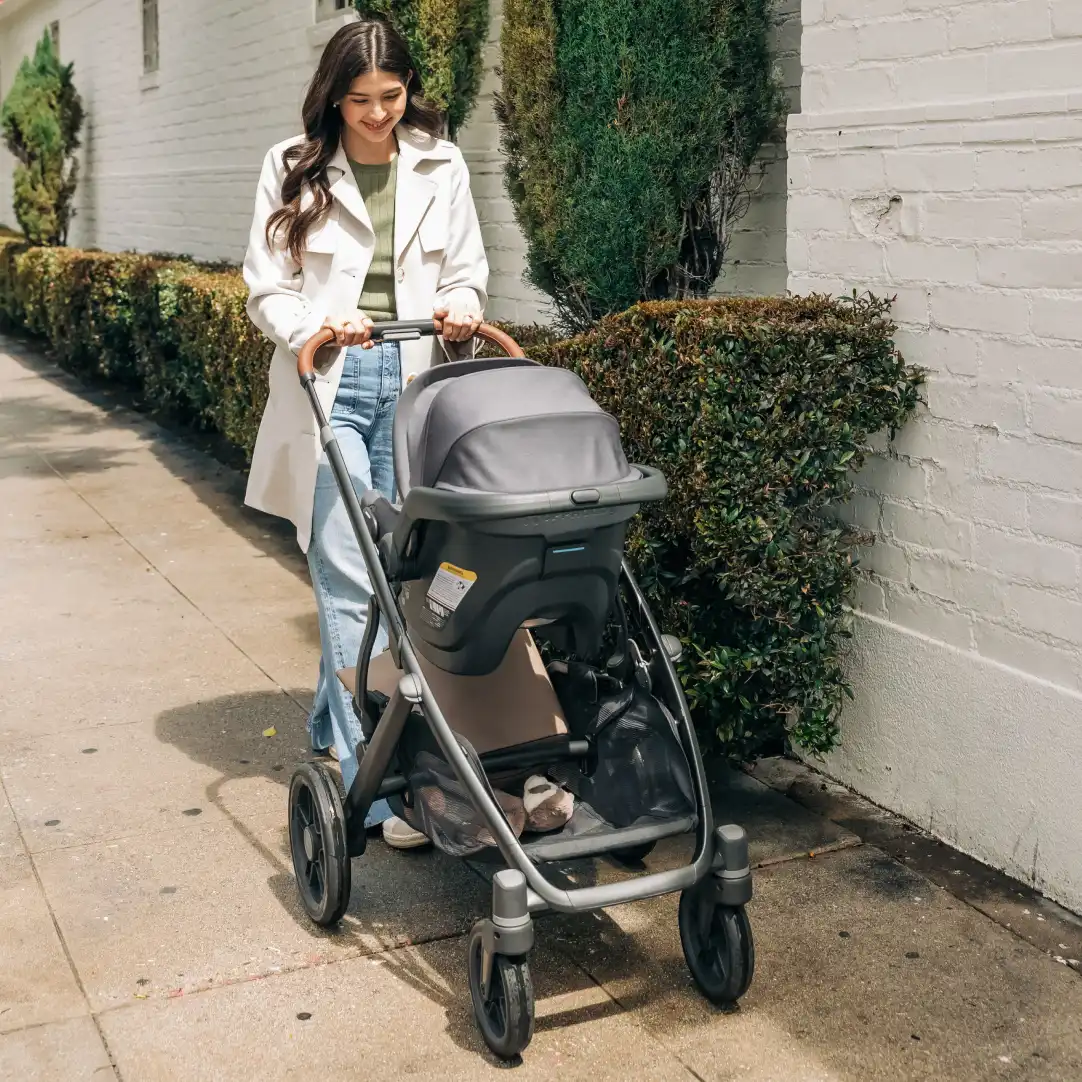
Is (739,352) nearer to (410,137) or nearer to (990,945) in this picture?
(410,137)

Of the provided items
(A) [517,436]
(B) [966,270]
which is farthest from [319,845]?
(B) [966,270]

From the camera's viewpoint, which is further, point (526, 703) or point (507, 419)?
point (526, 703)

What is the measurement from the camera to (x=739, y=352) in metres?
3.78

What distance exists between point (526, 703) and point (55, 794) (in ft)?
5.46

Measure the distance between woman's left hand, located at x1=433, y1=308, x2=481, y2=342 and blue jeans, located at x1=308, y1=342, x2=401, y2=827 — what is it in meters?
0.26

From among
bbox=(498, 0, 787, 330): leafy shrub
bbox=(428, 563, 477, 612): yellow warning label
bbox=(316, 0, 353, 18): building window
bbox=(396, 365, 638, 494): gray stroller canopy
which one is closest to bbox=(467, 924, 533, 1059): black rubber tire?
bbox=(428, 563, 477, 612): yellow warning label

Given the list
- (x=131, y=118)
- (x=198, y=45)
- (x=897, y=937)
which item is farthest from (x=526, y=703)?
(x=131, y=118)

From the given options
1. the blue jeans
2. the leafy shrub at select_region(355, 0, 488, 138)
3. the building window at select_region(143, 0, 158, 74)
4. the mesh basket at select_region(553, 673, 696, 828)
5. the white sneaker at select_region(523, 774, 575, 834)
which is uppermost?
the building window at select_region(143, 0, 158, 74)

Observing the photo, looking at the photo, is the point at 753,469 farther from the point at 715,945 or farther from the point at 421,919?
the point at 421,919

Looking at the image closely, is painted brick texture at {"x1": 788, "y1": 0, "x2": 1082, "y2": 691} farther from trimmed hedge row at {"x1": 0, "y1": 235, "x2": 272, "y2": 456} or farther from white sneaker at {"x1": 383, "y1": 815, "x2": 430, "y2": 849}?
trimmed hedge row at {"x1": 0, "y1": 235, "x2": 272, "y2": 456}

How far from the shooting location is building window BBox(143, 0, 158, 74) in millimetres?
12961

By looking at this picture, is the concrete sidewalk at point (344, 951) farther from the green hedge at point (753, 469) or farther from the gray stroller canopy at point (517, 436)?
the gray stroller canopy at point (517, 436)

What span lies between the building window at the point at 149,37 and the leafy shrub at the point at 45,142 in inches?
103

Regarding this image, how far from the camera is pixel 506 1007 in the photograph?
2.93 m
